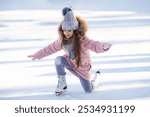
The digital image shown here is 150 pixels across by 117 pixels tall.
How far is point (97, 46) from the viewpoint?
11.6ft

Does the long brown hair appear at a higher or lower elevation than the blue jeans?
higher

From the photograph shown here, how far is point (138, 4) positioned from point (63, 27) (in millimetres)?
5354

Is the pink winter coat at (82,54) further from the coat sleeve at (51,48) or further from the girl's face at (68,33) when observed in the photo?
the girl's face at (68,33)

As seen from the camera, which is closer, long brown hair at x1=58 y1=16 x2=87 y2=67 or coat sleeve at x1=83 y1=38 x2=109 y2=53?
coat sleeve at x1=83 y1=38 x2=109 y2=53

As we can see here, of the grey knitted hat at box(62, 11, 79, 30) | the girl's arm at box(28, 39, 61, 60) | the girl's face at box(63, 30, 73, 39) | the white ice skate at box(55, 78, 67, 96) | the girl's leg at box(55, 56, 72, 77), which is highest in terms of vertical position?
the grey knitted hat at box(62, 11, 79, 30)

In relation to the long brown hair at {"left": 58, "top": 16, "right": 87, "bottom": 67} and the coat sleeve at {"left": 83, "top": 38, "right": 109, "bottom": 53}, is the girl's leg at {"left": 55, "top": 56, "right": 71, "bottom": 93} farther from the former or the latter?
the coat sleeve at {"left": 83, "top": 38, "right": 109, "bottom": 53}

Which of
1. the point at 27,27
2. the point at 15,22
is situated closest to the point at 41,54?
the point at 27,27

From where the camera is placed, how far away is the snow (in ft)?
12.9

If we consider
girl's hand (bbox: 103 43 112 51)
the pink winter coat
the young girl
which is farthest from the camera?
the pink winter coat

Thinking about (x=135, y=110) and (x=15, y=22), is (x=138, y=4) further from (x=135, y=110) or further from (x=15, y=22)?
(x=135, y=110)

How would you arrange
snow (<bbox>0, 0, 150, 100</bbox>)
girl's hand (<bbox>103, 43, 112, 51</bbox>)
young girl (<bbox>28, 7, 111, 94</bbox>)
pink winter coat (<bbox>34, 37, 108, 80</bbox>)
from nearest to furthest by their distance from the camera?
girl's hand (<bbox>103, 43, 112, 51</bbox>) < young girl (<bbox>28, 7, 111, 94</bbox>) < pink winter coat (<bbox>34, 37, 108, 80</bbox>) < snow (<bbox>0, 0, 150, 100</bbox>)

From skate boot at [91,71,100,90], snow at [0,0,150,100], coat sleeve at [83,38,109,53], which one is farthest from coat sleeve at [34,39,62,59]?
skate boot at [91,71,100,90]

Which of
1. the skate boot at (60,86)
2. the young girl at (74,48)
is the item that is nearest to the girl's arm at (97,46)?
the young girl at (74,48)

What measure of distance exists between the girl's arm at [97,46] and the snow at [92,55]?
482 mm
